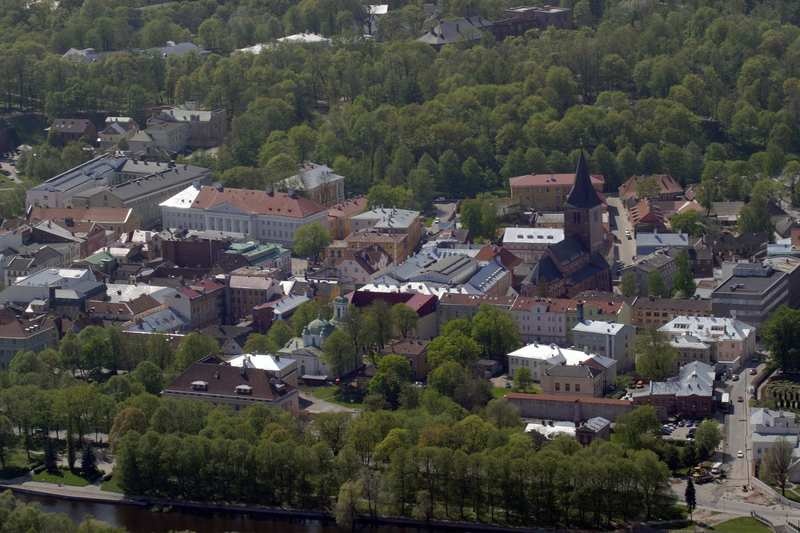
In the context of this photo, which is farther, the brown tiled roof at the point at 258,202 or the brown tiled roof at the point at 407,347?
the brown tiled roof at the point at 258,202

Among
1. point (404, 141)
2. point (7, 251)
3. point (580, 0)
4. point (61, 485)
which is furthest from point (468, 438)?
point (580, 0)

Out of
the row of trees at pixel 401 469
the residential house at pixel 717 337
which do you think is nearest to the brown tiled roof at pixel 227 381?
the row of trees at pixel 401 469

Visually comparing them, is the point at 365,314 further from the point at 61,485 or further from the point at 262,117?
the point at 262,117

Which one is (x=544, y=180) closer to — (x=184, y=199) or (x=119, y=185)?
(x=184, y=199)

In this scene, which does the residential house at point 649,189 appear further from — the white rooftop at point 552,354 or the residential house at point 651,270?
the white rooftop at point 552,354

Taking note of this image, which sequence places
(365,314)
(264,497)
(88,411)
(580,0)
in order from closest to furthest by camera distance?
1. (264,497)
2. (88,411)
3. (365,314)
4. (580,0)
